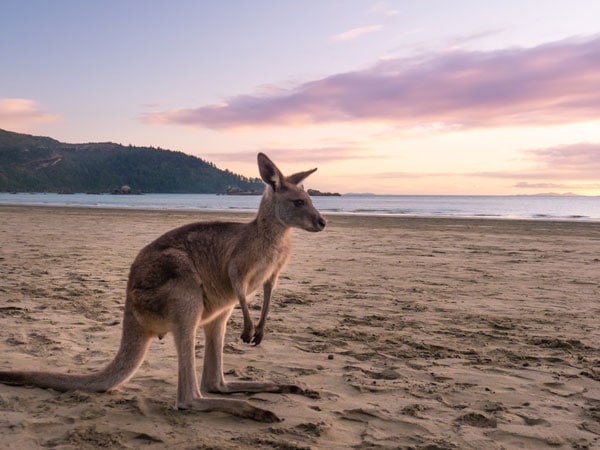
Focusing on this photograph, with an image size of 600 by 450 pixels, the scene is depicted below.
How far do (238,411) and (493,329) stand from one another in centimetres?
289

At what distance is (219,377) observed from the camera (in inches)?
134

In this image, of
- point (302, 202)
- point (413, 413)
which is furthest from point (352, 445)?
point (302, 202)

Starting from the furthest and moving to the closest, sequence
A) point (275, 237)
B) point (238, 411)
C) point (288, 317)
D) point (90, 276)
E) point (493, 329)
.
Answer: point (90, 276)
point (288, 317)
point (493, 329)
point (275, 237)
point (238, 411)

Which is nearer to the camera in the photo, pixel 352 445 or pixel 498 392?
pixel 352 445

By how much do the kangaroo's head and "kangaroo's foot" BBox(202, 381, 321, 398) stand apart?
100 cm

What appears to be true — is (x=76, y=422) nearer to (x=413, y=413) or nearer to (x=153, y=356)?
(x=153, y=356)

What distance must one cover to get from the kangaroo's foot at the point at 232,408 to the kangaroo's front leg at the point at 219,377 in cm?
37

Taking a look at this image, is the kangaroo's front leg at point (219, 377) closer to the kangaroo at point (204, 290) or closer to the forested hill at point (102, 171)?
the kangaroo at point (204, 290)

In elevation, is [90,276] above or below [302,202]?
below

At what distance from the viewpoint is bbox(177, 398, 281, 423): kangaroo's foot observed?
294 cm

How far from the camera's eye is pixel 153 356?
13.5 ft

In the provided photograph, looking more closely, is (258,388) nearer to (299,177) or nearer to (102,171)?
(299,177)

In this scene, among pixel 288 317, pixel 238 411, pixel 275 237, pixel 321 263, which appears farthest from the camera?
pixel 321 263

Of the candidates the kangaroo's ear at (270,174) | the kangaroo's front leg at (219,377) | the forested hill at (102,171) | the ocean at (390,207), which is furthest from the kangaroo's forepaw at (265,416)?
the forested hill at (102,171)
